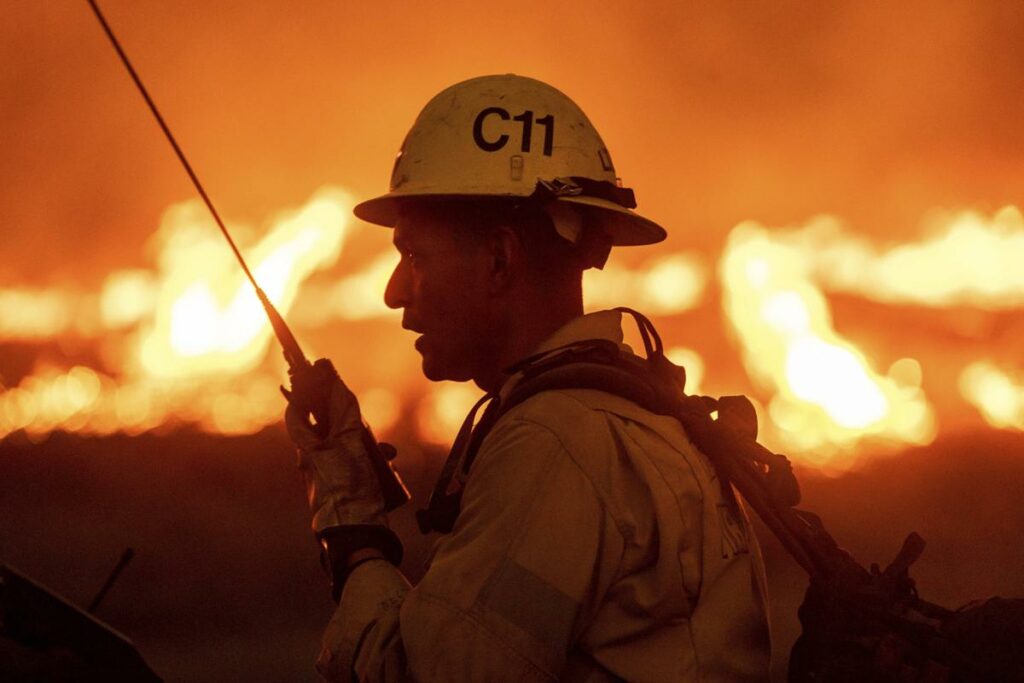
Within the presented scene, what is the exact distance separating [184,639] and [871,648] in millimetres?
16407

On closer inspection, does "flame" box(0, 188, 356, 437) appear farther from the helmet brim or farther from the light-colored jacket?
the light-colored jacket

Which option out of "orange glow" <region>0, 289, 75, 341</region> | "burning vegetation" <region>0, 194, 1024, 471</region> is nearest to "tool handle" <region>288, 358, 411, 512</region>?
"burning vegetation" <region>0, 194, 1024, 471</region>

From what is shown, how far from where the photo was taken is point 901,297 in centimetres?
2486

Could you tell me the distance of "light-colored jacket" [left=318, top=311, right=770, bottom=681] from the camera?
2.83 m

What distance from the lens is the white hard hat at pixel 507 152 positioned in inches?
151

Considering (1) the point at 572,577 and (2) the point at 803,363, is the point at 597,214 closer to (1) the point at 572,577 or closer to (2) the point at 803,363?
(1) the point at 572,577

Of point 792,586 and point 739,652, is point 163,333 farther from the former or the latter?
point 739,652

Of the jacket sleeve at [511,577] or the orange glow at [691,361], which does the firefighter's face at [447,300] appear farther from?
the orange glow at [691,361]

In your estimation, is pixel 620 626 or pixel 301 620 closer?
pixel 620 626

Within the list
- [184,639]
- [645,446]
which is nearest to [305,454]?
[645,446]

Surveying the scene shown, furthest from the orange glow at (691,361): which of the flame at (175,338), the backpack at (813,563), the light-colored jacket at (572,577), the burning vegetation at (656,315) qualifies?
the light-colored jacket at (572,577)

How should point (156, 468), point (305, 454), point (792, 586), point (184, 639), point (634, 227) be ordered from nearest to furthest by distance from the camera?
point (305, 454)
point (634, 227)
point (184, 639)
point (792, 586)
point (156, 468)

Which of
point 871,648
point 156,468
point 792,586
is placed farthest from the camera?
point 156,468

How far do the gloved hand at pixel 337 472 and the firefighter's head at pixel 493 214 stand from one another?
27cm
